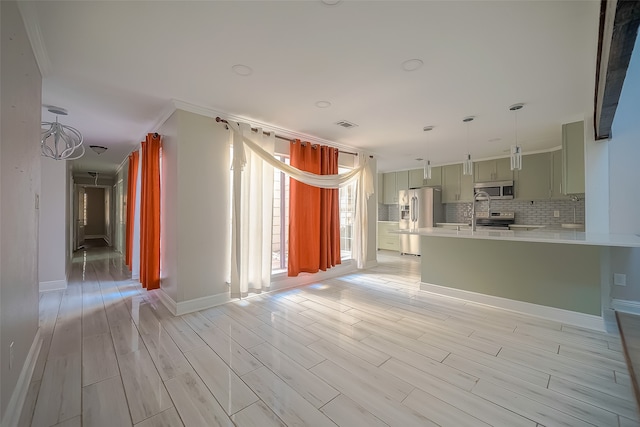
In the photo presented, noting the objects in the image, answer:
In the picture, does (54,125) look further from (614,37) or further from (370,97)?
(614,37)

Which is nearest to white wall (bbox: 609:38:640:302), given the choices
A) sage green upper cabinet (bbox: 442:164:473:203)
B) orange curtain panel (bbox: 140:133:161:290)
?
sage green upper cabinet (bbox: 442:164:473:203)

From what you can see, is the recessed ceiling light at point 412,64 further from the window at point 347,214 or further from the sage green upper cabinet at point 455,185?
the sage green upper cabinet at point 455,185

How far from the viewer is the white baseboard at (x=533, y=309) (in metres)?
2.52

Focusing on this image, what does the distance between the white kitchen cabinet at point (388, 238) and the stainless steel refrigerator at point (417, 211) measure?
0.35 m

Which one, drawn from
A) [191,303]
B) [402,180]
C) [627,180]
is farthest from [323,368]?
[402,180]

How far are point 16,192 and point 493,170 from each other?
7170mm

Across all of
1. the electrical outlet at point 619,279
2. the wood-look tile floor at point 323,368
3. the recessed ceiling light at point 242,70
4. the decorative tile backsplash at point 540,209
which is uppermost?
the recessed ceiling light at point 242,70

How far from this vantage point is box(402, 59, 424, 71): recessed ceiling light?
6.86ft

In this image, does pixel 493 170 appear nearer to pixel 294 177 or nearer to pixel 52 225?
pixel 294 177

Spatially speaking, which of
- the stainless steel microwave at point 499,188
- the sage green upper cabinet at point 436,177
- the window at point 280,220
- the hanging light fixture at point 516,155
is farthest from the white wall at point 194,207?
the sage green upper cabinet at point 436,177

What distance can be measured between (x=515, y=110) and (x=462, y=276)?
2.21 m

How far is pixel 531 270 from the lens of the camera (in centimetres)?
285

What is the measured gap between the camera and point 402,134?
4.11 m

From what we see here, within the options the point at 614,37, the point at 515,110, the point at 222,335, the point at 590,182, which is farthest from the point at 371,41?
the point at 590,182
